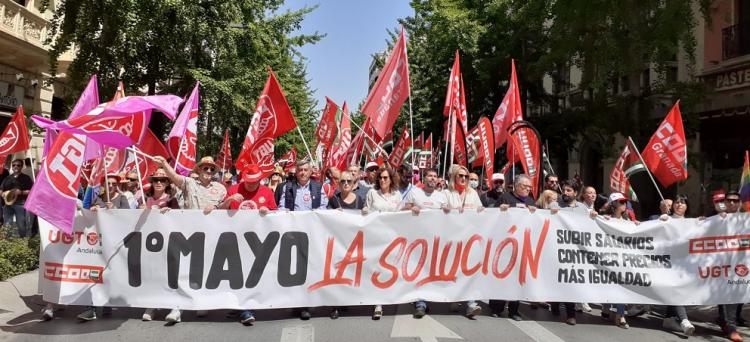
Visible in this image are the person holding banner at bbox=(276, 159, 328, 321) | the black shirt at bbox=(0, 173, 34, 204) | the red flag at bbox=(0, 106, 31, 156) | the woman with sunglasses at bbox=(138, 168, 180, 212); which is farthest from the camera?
the black shirt at bbox=(0, 173, 34, 204)

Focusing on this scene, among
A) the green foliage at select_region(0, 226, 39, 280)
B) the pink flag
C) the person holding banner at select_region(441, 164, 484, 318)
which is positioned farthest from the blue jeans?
the person holding banner at select_region(441, 164, 484, 318)

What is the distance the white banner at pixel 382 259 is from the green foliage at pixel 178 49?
7.30 meters

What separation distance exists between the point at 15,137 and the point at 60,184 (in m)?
5.83

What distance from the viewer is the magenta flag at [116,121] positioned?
596 centimetres

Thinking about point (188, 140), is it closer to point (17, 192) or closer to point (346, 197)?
point (346, 197)

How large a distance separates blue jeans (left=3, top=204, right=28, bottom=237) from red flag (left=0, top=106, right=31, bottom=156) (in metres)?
1.10

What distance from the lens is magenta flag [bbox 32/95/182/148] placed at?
596cm

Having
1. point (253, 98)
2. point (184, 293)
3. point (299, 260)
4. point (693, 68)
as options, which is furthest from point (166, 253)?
point (693, 68)

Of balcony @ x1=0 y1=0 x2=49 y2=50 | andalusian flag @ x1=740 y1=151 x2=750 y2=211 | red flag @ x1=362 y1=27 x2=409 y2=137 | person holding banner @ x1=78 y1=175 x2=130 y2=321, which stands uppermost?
balcony @ x1=0 y1=0 x2=49 y2=50

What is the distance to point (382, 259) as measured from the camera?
22.1ft

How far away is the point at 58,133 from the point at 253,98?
34.8ft

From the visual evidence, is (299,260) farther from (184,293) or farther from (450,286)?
(450,286)

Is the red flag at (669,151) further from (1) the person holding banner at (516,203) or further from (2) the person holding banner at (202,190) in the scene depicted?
(2) the person holding banner at (202,190)

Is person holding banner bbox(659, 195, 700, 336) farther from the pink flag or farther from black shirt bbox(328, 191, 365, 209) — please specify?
the pink flag
